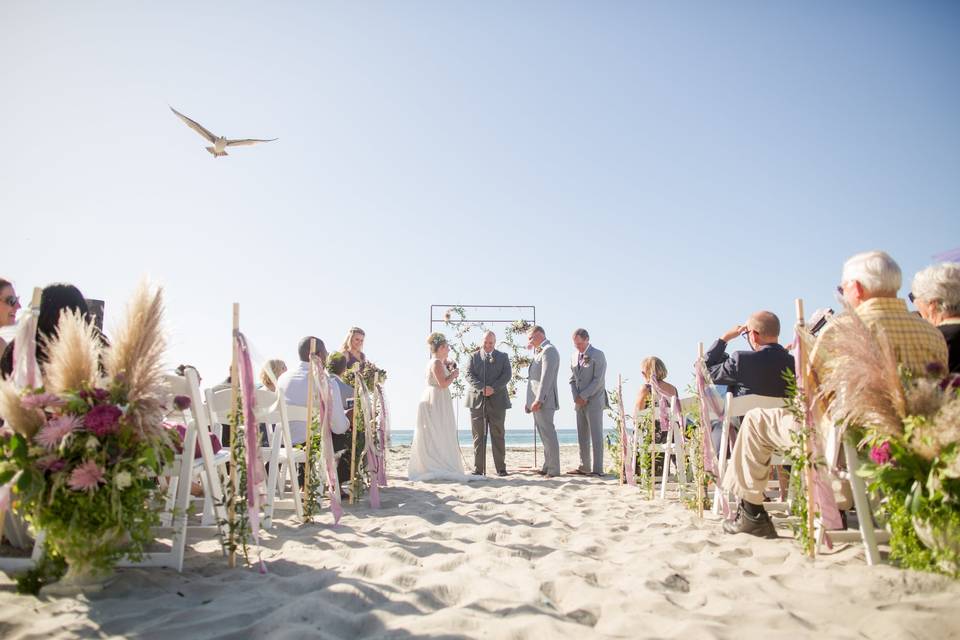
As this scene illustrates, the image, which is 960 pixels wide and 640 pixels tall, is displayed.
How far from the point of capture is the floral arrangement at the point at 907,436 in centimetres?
232

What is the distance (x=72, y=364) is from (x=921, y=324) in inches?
160

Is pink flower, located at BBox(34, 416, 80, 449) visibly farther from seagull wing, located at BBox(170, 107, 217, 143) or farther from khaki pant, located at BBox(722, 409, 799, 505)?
seagull wing, located at BBox(170, 107, 217, 143)

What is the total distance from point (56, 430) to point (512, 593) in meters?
2.14

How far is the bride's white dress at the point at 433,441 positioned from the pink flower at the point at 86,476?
5814mm

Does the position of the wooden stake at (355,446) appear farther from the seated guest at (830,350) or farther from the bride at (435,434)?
the seated guest at (830,350)

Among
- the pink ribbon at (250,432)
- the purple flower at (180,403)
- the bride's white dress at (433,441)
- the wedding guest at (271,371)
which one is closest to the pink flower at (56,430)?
the purple flower at (180,403)

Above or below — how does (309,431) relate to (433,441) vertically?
above

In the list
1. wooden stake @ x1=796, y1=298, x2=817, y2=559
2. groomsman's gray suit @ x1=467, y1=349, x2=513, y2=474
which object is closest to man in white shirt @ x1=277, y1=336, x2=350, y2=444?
groomsman's gray suit @ x1=467, y1=349, x2=513, y2=474

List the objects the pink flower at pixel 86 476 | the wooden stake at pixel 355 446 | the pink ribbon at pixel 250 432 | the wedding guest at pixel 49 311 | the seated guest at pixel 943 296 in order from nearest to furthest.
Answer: the pink flower at pixel 86 476 < the seated guest at pixel 943 296 < the pink ribbon at pixel 250 432 < the wedding guest at pixel 49 311 < the wooden stake at pixel 355 446

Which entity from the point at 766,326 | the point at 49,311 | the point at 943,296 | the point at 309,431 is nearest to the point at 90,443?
the point at 49,311

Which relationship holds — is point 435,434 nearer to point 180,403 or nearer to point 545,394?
point 545,394

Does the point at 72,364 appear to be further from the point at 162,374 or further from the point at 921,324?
the point at 921,324

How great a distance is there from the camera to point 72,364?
266cm

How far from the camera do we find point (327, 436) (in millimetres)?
4844
